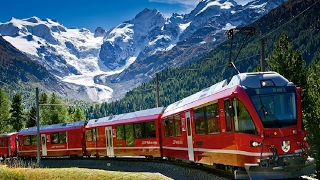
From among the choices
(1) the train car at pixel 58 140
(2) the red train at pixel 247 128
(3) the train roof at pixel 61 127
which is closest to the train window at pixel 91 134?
(1) the train car at pixel 58 140

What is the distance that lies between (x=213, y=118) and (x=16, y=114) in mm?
83442

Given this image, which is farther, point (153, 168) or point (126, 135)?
point (126, 135)

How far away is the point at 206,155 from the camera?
18453 millimetres

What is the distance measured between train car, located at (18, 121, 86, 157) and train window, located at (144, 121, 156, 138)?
13.0 meters

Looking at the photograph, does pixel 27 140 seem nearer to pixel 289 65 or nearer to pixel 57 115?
pixel 289 65

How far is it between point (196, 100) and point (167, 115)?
6158mm

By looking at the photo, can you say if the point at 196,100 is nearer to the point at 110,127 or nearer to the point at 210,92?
the point at 210,92

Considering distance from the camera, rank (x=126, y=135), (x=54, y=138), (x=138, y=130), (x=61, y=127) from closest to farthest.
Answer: (x=138, y=130) < (x=126, y=135) < (x=61, y=127) < (x=54, y=138)

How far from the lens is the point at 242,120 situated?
14.3 meters

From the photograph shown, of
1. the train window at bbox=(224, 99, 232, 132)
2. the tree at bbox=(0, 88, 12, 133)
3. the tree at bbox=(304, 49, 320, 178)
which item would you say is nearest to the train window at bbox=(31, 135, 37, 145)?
the tree at bbox=(304, 49, 320, 178)

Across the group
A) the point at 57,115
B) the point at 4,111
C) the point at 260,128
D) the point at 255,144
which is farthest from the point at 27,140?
the point at 57,115

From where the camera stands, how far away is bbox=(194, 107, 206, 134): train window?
59.6 feet

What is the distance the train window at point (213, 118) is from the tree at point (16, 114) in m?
81.5

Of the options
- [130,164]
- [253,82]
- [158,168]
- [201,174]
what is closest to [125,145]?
[130,164]
